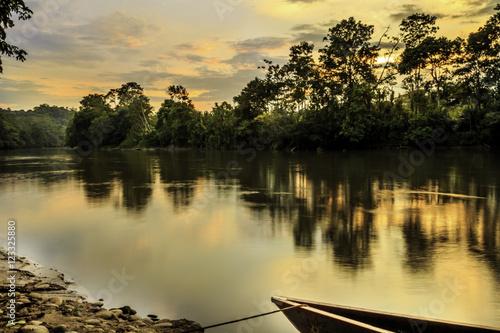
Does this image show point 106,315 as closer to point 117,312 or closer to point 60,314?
point 117,312

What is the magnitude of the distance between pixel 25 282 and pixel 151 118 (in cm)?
8789

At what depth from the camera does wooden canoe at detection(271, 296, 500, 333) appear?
9.26 feet

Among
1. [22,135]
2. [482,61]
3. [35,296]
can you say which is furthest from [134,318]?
[22,135]

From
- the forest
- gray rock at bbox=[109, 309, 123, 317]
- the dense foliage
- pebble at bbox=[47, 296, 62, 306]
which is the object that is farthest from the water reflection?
the dense foliage

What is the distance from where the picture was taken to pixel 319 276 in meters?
5.72

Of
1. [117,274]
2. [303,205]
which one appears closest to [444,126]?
[303,205]

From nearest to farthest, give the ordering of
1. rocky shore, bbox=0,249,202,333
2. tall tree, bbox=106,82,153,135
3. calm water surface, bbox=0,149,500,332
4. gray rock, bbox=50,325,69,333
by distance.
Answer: gray rock, bbox=50,325,69,333 < rocky shore, bbox=0,249,202,333 < calm water surface, bbox=0,149,500,332 < tall tree, bbox=106,82,153,135

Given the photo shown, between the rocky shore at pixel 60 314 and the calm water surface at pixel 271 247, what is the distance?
0.36 metres

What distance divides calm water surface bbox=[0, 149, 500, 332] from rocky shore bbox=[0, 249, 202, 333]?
0.36 metres

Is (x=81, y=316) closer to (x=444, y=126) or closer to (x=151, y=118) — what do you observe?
(x=444, y=126)

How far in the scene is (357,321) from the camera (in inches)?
115

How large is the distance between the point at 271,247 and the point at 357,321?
14.5 ft

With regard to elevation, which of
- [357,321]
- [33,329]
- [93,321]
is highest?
[357,321]

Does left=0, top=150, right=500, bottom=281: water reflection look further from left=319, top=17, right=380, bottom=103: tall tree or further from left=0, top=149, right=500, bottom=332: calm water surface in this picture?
left=319, top=17, right=380, bottom=103: tall tree
